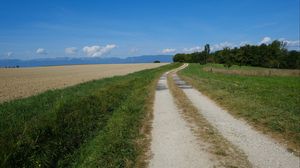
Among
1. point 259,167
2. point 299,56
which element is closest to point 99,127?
point 259,167

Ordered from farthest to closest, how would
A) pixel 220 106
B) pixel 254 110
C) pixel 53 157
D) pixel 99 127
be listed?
pixel 220 106
pixel 254 110
pixel 99 127
pixel 53 157

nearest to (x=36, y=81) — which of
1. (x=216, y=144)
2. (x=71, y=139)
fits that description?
(x=71, y=139)

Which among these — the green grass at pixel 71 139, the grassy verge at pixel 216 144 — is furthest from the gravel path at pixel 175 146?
the green grass at pixel 71 139

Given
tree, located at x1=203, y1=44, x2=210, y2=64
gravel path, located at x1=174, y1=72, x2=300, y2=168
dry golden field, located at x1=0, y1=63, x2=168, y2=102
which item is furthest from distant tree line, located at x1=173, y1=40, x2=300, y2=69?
gravel path, located at x1=174, y1=72, x2=300, y2=168

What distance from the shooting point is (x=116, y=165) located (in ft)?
19.0

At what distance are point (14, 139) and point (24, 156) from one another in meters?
0.86

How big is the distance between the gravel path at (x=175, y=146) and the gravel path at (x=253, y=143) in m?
1.14

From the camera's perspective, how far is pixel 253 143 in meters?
6.89

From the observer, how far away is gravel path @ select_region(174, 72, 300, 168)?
5617mm

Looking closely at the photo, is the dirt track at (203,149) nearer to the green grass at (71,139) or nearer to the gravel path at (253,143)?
the gravel path at (253,143)

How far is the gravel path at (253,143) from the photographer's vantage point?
562cm

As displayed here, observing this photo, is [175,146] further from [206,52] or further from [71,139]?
[206,52]

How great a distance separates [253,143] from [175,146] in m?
2.32

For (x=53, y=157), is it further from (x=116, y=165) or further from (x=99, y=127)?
(x=99, y=127)
